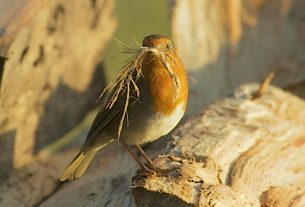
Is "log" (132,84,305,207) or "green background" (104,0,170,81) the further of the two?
"green background" (104,0,170,81)

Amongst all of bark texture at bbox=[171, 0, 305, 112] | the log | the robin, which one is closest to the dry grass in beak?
the robin

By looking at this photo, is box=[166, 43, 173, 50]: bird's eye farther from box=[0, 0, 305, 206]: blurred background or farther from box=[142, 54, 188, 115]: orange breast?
box=[0, 0, 305, 206]: blurred background

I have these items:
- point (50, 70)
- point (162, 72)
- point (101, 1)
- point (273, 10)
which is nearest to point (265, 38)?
point (273, 10)

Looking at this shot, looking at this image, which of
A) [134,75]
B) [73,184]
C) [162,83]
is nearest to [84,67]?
[73,184]

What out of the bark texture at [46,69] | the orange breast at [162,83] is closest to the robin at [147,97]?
the orange breast at [162,83]

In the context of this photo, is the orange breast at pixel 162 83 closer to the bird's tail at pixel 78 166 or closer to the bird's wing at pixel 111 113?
the bird's wing at pixel 111 113

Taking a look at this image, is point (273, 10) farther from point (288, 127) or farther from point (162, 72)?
point (162, 72)

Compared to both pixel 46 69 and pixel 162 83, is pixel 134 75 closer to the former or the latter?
pixel 162 83
